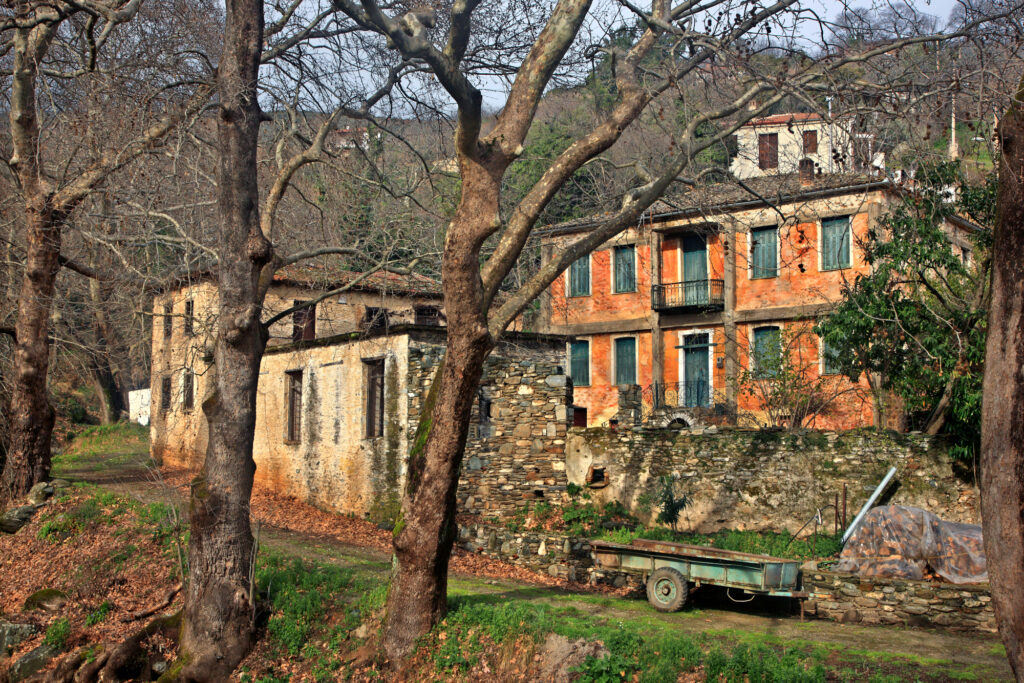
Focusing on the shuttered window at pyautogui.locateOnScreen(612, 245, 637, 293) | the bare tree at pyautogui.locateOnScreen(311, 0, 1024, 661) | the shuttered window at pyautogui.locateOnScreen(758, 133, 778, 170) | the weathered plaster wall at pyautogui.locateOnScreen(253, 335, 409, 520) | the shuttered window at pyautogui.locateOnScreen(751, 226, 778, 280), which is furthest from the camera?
the shuttered window at pyautogui.locateOnScreen(612, 245, 637, 293)

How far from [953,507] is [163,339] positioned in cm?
2400

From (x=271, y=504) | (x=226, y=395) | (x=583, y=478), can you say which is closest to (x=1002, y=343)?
(x=226, y=395)

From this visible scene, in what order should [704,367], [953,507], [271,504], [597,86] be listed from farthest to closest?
[704,367] → [271,504] → [953,507] → [597,86]

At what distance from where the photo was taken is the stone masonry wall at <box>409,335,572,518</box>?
55.2 ft

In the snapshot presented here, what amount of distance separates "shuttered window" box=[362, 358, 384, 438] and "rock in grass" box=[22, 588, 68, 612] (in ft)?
25.6

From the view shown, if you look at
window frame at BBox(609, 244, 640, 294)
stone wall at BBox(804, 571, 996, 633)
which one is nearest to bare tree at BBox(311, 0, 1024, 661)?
stone wall at BBox(804, 571, 996, 633)

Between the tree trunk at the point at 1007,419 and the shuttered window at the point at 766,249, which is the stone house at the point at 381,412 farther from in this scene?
the tree trunk at the point at 1007,419

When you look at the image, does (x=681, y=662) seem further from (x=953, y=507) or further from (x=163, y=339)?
(x=163, y=339)

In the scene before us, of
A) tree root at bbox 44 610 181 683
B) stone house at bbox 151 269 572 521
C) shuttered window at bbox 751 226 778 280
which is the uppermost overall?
shuttered window at bbox 751 226 778 280

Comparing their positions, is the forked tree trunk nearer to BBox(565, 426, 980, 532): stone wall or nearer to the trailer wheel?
BBox(565, 426, 980, 532): stone wall

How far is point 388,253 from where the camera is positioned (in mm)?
14414

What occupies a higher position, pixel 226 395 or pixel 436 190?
pixel 436 190

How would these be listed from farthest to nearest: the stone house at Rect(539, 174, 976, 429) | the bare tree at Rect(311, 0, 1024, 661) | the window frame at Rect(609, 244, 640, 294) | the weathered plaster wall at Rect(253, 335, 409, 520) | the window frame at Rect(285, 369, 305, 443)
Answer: the window frame at Rect(609, 244, 640, 294) → the stone house at Rect(539, 174, 976, 429) → the window frame at Rect(285, 369, 305, 443) → the weathered plaster wall at Rect(253, 335, 409, 520) → the bare tree at Rect(311, 0, 1024, 661)

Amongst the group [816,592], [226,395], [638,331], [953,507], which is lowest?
[816,592]
